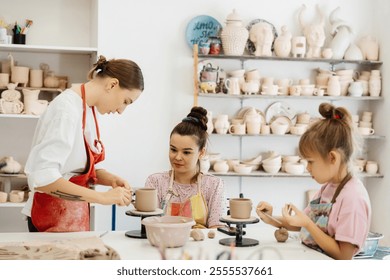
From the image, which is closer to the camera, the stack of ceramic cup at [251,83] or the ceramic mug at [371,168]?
the stack of ceramic cup at [251,83]

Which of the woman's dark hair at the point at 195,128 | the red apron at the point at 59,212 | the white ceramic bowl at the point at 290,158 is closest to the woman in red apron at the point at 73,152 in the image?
the red apron at the point at 59,212

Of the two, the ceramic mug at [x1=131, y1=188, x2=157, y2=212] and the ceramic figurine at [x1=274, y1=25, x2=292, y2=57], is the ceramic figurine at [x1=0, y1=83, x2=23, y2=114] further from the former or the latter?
the ceramic mug at [x1=131, y1=188, x2=157, y2=212]

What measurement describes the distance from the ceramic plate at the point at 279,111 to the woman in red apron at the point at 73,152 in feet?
6.15

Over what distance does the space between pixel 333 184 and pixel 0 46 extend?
2231 mm

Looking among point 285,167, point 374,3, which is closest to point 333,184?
point 285,167

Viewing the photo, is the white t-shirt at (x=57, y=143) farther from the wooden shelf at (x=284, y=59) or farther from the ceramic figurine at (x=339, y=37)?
the ceramic figurine at (x=339, y=37)

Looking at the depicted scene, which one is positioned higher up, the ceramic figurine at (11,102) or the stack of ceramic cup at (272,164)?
the ceramic figurine at (11,102)

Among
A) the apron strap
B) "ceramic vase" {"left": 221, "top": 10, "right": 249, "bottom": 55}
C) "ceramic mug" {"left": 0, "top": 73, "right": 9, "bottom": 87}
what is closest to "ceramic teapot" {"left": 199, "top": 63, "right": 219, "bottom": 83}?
"ceramic vase" {"left": 221, "top": 10, "right": 249, "bottom": 55}

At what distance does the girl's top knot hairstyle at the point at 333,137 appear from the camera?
1.63 metres

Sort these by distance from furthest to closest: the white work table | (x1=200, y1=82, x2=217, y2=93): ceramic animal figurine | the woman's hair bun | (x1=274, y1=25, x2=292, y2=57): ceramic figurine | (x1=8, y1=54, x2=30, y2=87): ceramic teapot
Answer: (x1=274, y1=25, x2=292, y2=57): ceramic figurine, (x1=200, y1=82, x2=217, y2=93): ceramic animal figurine, (x1=8, y1=54, x2=30, y2=87): ceramic teapot, the woman's hair bun, the white work table

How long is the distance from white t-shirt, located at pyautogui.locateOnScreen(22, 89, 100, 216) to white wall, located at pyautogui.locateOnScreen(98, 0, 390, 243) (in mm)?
1637

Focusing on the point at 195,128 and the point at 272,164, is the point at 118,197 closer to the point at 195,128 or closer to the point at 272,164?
the point at 195,128

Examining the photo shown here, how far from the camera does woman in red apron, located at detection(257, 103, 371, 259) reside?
1.53 metres

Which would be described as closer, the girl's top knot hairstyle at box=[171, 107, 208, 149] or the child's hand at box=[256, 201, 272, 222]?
the child's hand at box=[256, 201, 272, 222]
